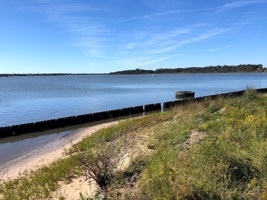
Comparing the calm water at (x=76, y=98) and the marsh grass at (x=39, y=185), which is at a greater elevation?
the calm water at (x=76, y=98)

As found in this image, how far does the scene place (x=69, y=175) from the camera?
278 inches

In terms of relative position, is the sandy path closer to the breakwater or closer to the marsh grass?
the marsh grass

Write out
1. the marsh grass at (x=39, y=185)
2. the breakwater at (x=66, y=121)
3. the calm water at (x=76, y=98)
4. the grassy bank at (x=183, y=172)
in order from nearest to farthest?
the grassy bank at (x=183, y=172), the marsh grass at (x=39, y=185), the breakwater at (x=66, y=121), the calm water at (x=76, y=98)

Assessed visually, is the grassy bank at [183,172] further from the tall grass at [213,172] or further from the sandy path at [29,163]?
the sandy path at [29,163]

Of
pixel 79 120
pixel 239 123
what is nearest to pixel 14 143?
pixel 79 120

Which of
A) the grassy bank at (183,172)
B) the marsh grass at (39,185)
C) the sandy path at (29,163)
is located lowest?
the sandy path at (29,163)

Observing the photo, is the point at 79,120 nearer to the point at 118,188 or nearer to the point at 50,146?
the point at 50,146

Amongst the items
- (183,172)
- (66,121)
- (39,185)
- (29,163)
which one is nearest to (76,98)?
(66,121)

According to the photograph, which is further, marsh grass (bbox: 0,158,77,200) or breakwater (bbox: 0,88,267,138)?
breakwater (bbox: 0,88,267,138)

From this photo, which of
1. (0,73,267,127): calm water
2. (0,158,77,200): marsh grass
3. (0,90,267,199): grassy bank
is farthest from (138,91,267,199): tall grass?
(0,73,267,127): calm water

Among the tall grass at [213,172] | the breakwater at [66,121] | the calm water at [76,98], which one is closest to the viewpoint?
the tall grass at [213,172]

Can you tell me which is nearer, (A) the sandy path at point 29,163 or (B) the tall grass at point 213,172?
(B) the tall grass at point 213,172

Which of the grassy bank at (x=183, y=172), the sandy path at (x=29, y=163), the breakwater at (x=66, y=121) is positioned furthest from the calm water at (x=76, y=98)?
the grassy bank at (x=183, y=172)

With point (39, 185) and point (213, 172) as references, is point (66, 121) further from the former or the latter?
point (213, 172)
